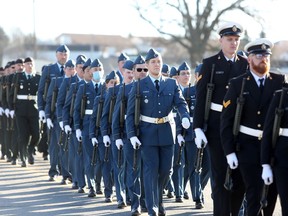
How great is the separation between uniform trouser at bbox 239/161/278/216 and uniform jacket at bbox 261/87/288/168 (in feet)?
1.16

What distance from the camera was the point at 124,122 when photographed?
37.8 feet

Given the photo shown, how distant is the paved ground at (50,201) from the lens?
37.2ft

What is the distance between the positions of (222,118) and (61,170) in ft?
22.7

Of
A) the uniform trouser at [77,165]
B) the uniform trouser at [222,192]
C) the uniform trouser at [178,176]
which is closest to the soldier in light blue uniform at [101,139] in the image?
the uniform trouser at [77,165]

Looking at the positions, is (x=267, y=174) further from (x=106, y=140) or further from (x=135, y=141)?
(x=106, y=140)

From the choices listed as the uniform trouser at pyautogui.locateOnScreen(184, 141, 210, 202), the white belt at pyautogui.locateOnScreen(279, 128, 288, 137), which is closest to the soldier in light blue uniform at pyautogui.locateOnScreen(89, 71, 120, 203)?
the uniform trouser at pyautogui.locateOnScreen(184, 141, 210, 202)

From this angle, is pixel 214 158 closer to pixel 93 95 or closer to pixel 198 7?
pixel 93 95

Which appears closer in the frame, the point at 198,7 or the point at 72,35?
the point at 198,7

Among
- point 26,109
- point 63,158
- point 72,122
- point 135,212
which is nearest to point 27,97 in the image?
point 26,109

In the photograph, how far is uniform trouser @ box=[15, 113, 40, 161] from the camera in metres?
17.5

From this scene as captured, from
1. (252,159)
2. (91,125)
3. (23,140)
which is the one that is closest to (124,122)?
(91,125)

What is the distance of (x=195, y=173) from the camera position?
11.9 m

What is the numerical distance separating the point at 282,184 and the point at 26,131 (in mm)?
10519

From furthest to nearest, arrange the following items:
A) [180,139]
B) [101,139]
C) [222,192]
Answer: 1. [101,139]
2. [180,139]
3. [222,192]
